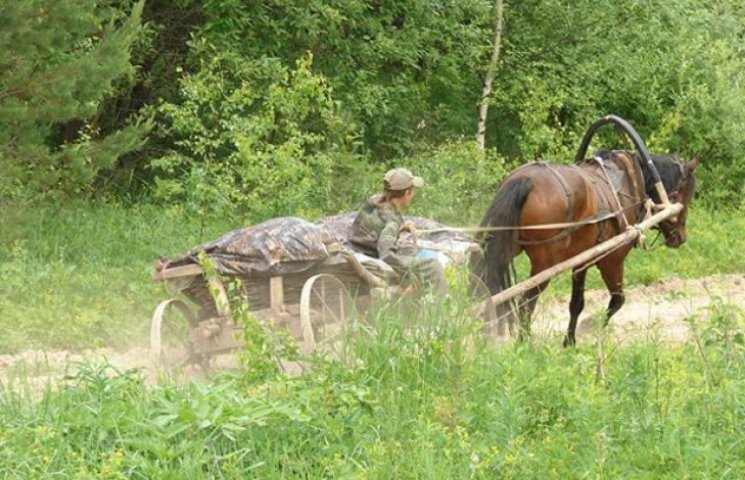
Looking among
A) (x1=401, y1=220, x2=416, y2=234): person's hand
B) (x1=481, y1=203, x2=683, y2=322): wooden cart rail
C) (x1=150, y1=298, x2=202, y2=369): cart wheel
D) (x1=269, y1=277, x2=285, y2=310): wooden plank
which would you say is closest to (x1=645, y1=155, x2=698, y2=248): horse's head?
(x1=481, y1=203, x2=683, y2=322): wooden cart rail

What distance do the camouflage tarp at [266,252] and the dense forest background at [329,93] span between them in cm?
478

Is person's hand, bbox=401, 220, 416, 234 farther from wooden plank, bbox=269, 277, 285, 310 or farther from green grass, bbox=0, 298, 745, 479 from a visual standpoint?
green grass, bbox=0, 298, 745, 479

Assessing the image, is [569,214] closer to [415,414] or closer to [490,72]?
[415,414]

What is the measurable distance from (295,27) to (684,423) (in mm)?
11773

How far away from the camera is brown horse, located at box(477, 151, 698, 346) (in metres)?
9.48

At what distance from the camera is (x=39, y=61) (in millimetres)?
12820

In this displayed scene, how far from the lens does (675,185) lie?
1114 centimetres

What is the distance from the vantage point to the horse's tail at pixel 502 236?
9422mm

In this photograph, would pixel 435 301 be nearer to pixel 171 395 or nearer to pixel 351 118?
pixel 171 395

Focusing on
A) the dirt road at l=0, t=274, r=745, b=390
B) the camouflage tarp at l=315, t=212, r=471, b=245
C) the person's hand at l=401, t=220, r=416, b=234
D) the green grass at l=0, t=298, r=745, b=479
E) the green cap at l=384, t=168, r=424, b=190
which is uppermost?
the green cap at l=384, t=168, r=424, b=190

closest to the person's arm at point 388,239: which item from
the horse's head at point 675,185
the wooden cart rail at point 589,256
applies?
the wooden cart rail at point 589,256

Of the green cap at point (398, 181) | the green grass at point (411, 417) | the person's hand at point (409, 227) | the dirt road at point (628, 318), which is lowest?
the dirt road at point (628, 318)

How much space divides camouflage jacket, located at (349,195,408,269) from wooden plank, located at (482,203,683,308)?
763 mm

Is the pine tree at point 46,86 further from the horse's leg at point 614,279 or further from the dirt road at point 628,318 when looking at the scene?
the horse's leg at point 614,279
